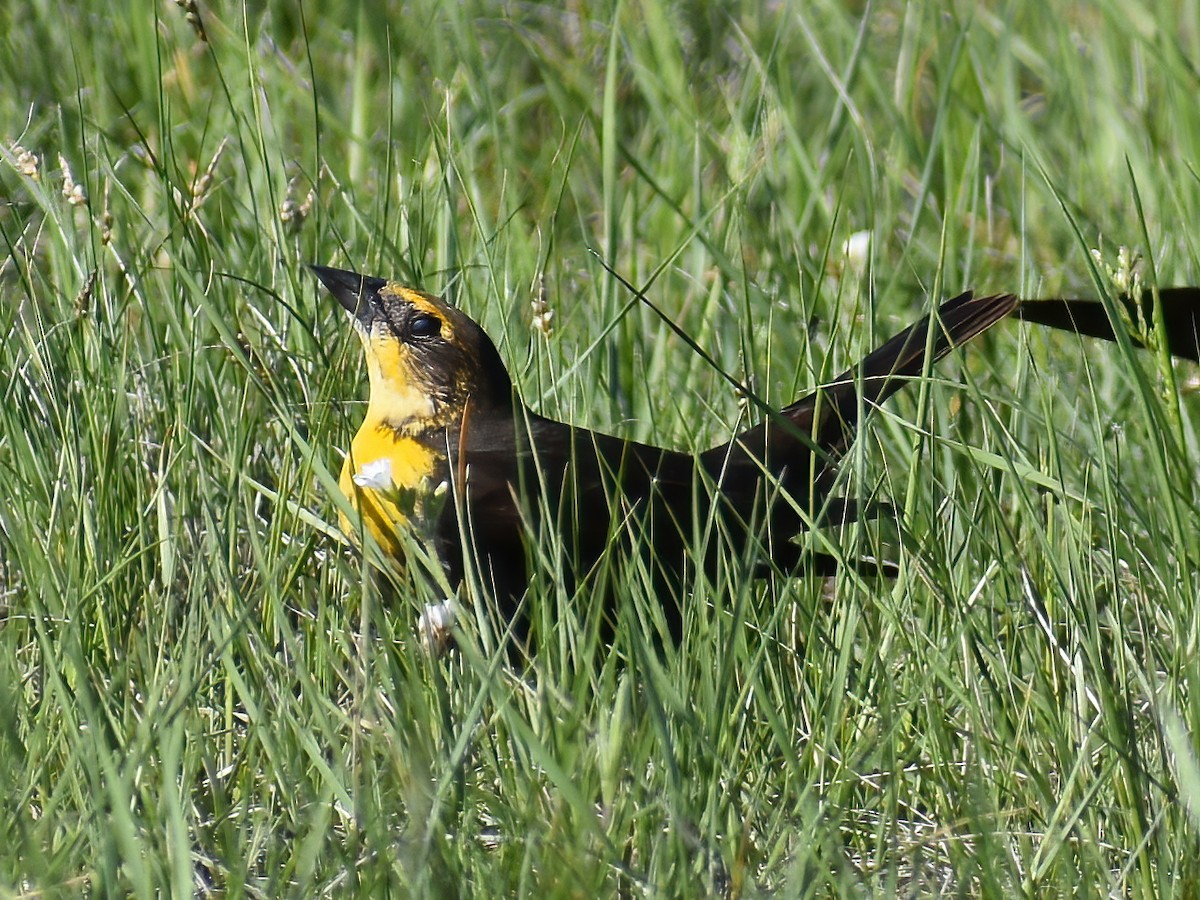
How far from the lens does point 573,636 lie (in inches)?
101

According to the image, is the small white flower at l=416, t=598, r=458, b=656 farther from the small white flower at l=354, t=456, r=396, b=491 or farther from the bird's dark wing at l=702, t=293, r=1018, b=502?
the bird's dark wing at l=702, t=293, r=1018, b=502

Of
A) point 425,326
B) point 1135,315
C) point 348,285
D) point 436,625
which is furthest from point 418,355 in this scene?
point 1135,315

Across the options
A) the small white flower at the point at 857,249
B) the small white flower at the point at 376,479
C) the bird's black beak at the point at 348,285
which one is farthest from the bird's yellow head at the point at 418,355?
the small white flower at the point at 857,249

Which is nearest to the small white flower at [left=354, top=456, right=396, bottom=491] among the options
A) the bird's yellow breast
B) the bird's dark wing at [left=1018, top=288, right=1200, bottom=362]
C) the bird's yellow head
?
the bird's yellow breast

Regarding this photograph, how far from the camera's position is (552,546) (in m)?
2.76

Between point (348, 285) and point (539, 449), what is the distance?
672 mm

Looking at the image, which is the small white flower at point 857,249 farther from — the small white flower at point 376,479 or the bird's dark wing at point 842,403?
the small white flower at point 376,479

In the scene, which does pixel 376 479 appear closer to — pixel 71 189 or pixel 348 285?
pixel 71 189

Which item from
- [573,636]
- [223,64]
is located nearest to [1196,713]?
[573,636]

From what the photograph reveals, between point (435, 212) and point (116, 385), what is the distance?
114cm

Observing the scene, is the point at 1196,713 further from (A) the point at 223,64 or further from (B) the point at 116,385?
(A) the point at 223,64

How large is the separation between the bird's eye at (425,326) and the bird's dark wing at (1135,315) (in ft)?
4.50

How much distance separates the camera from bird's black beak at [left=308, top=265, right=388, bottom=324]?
374 centimetres

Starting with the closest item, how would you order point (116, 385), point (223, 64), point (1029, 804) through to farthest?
point (1029, 804)
point (116, 385)
point (223, 64)
